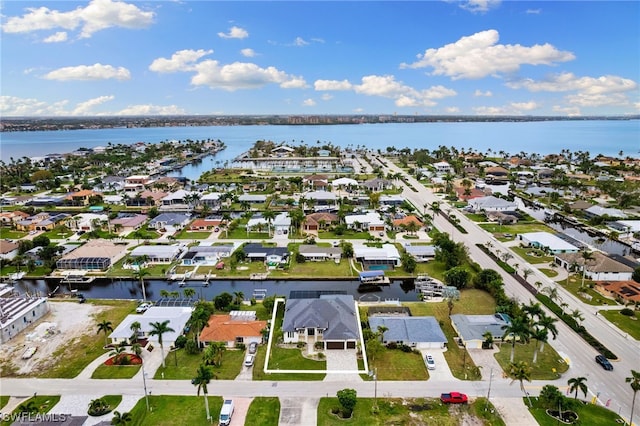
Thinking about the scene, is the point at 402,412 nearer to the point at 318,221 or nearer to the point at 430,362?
the point at 430,362

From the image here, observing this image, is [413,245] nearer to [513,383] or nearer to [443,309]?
[443,309]

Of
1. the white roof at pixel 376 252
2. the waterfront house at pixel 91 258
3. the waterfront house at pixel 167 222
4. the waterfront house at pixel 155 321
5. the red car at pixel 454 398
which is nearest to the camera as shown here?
the red car at pixel 454 398

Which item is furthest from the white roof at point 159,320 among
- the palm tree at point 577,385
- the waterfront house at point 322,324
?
the palm tree at point 577,385

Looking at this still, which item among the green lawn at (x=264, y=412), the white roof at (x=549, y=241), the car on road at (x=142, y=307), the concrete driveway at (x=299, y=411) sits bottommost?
the concrete driveway at (x=299, y=411)

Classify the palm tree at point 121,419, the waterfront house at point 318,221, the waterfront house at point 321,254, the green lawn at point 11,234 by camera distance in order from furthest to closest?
A: the waterfront house at point 318,221 → the green lawn at point 11,234 → the waterfront house at point 321,254 → the palm tree at point 121,419

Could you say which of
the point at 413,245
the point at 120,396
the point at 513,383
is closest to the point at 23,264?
the point at 120,396

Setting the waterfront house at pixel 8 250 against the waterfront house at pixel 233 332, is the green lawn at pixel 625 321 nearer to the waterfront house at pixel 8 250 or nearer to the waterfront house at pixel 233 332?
the waterfront house at pixel 233 332
